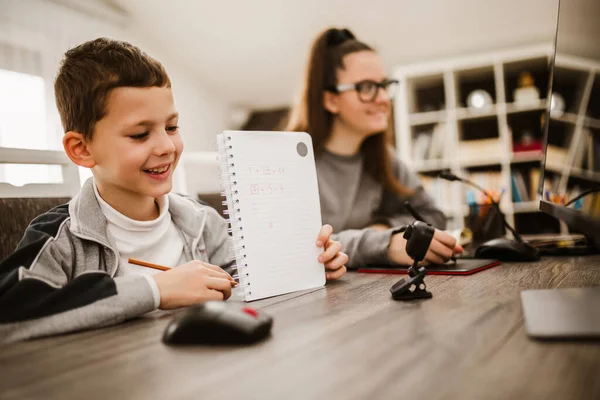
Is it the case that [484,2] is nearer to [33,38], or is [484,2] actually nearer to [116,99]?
[33,38]

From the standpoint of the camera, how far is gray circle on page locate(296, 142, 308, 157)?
0.97 meters

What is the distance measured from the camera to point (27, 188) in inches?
47.1

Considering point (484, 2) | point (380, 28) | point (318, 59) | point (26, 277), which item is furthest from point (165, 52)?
point (26, 277)

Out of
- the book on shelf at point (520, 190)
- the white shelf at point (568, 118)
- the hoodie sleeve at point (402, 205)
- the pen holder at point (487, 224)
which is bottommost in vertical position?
the book on shelf at point (520, 190)

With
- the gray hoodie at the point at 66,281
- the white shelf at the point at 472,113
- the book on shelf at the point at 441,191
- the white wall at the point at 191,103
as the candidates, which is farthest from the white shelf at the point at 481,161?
the gray hoodie at the point at 66,281

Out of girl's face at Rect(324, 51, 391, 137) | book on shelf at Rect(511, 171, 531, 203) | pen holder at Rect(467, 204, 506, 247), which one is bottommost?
book on shelf at Rect(511, 171, 531, 203)

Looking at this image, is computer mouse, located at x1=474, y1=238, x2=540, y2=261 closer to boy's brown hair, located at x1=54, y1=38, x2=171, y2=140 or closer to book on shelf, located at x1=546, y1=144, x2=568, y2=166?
book on shelf, located at x1=546, y1=144, x2=568, y2=166

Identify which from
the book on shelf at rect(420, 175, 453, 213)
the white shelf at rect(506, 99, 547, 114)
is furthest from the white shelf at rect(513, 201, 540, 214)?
the white shelf at rect(506, 99, 547, 114)

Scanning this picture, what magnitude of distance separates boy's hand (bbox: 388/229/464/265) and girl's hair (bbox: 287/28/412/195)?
1.84 ft

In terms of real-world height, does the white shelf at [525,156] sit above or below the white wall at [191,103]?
below

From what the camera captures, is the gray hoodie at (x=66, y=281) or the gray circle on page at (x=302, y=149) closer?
the gray hoodie at (x=66, y=281)

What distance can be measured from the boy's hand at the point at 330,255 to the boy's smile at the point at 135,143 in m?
0.35

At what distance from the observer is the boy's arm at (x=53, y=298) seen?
67cm

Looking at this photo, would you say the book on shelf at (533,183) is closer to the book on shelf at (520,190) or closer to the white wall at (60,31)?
the book on shelf at (520,190)
